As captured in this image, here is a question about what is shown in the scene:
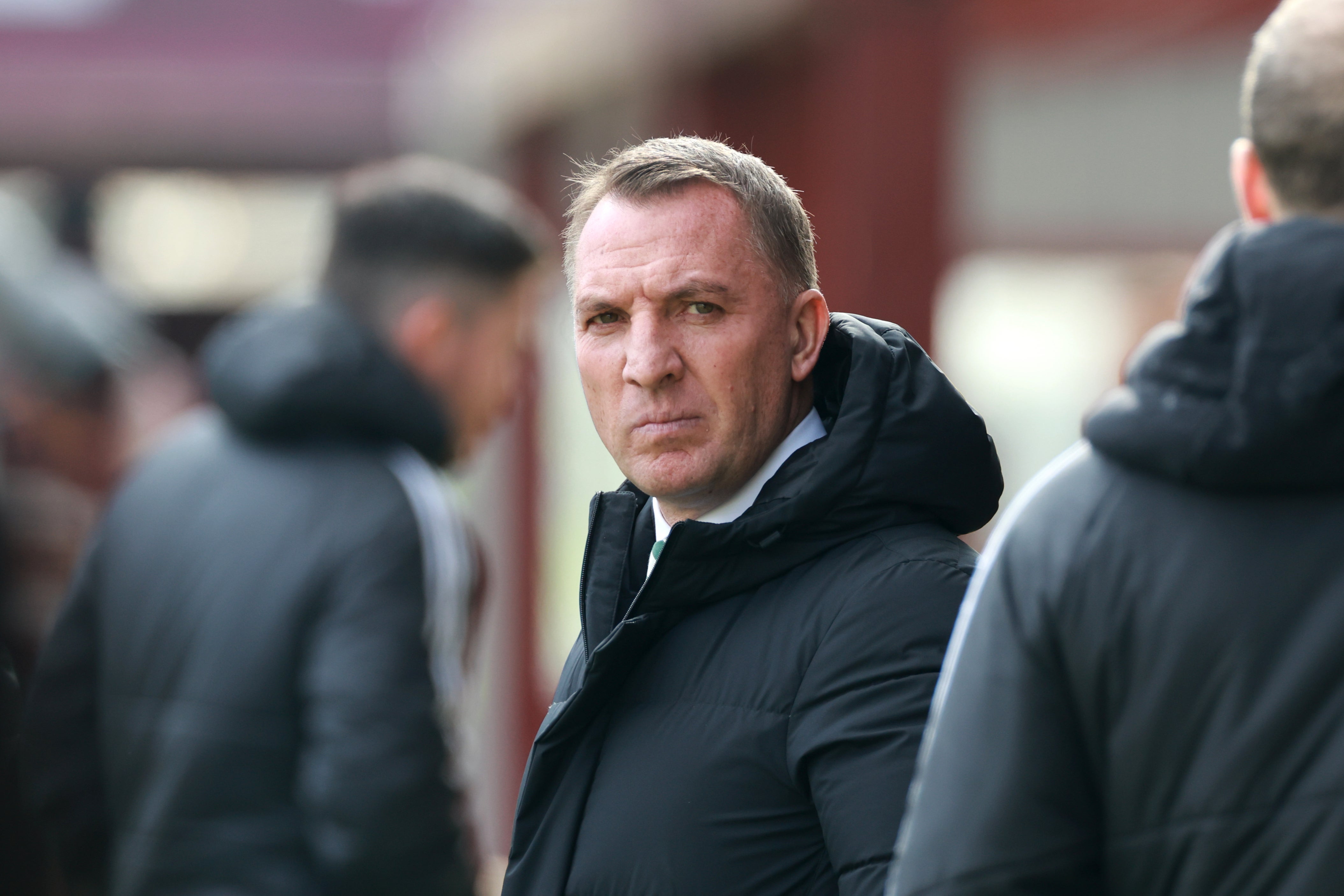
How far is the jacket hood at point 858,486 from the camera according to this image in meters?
1.50

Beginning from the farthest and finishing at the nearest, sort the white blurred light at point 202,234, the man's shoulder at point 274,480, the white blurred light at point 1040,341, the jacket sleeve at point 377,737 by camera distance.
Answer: the white blurred light at point 202,234 < the white blurred light at point 1040,341 < the man's shoulder at point 274,480 < the jacket sleeve at point 377,737

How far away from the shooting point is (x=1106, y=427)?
120cm

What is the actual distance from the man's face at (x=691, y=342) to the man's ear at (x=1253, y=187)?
466 mm

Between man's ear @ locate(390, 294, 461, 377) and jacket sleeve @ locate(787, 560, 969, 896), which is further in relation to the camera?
man's ear @ locate(390, 294, 461, 377)

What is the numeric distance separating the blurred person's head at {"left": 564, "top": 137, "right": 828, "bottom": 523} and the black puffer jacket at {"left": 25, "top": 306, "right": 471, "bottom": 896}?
998 mm

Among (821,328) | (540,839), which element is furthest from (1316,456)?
(540,839)

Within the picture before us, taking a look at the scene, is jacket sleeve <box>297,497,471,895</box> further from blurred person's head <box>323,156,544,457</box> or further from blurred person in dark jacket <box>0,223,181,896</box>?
blurred person in dark jacket <box>0,223,181,896</box>

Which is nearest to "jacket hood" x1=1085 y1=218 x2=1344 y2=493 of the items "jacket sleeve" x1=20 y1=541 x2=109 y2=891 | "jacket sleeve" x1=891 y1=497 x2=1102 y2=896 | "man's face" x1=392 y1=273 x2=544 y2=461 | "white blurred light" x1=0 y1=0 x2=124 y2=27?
"jacket sleeve" x1=891 y1=497 x2=1102 y2=896

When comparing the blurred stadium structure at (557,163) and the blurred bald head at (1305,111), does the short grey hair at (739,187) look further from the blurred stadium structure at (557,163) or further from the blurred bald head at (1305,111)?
the blurred stadium structure at (557,163)

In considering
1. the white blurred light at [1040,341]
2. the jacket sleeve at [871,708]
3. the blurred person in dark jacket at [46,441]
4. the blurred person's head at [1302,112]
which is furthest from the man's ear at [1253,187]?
the white blurred light at [1040,341]

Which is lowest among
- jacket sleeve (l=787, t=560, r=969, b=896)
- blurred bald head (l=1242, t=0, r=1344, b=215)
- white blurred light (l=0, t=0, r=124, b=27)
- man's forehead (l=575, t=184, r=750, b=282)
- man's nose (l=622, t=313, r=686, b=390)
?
jacket sleeve (l=787, t=560, r=969, b=896)

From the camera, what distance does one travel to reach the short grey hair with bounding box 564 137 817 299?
1.58m

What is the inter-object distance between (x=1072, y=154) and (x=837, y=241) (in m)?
3.85

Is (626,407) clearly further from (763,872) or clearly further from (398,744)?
(398,744)
